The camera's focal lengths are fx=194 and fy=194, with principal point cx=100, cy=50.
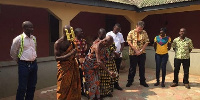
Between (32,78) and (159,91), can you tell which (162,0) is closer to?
(159,91)

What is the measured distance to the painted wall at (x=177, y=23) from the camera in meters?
9.58

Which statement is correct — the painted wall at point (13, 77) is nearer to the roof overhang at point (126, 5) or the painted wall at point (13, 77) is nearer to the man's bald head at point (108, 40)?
the roof overhang at point (126, 5)

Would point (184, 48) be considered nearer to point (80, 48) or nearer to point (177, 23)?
point (80, 48)

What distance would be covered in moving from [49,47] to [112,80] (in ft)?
13.8

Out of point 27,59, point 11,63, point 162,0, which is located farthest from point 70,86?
point 162,0

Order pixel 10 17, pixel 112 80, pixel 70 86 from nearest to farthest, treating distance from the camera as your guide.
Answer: pixel 70 86, pixel 112 80, pixel 10 17

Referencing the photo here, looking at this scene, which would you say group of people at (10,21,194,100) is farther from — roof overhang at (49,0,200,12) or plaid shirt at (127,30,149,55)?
roof overhang at (49,0,200,12)

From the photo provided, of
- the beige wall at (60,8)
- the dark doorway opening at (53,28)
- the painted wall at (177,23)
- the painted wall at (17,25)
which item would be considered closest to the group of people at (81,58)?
the beige wall at (60,8)

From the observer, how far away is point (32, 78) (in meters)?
4.32

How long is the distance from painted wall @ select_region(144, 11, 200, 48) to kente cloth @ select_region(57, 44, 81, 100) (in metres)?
7.60

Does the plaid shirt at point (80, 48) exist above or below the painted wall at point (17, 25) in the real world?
below

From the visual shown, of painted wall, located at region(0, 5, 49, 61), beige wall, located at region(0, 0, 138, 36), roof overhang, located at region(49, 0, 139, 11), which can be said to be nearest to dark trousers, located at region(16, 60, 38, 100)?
beige wall, located at region(0, 0, 138, 36)

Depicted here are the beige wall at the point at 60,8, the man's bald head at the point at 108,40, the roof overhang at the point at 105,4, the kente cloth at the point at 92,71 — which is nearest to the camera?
the man's bald head at the point at 108,40

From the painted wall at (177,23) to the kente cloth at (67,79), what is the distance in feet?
24.9
